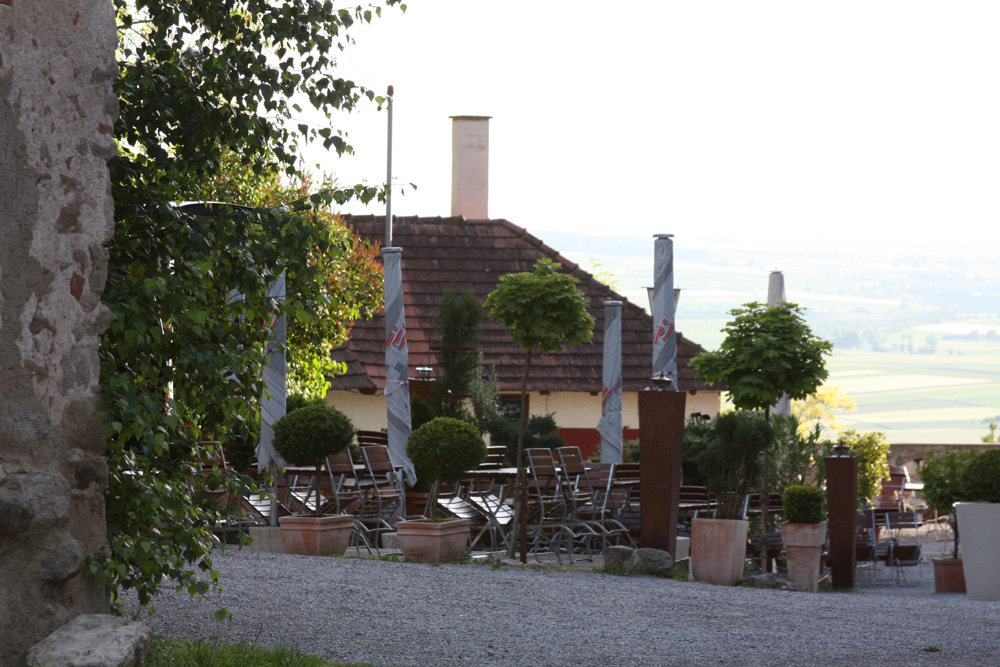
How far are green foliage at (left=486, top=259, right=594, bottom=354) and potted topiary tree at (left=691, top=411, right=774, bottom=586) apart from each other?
1790 millimetres

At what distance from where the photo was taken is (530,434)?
57.0 ft

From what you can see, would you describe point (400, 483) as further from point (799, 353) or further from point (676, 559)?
point (799, 353)

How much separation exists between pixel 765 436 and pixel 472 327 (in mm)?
8060

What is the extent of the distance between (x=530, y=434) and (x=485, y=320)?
4146 millimetres

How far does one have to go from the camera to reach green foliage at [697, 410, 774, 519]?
10.9 m

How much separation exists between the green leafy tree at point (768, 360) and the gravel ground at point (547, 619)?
2.03 metres

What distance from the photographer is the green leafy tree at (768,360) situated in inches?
430

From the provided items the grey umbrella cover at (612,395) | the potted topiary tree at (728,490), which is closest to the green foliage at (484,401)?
the grey umbrella cover at (612,395)

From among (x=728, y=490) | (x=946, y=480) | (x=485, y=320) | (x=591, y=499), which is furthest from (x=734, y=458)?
(x=485, y=320)

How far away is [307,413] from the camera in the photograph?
10023mm

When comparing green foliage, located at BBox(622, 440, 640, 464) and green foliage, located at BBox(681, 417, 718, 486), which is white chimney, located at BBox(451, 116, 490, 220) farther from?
green foliage, located at BBox(681, 417, 718, 486)

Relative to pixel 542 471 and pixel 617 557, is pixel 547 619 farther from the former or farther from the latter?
pixel 542 471

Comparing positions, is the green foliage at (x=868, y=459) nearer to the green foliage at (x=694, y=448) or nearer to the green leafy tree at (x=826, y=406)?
the green foliage at (x=694, y=448)

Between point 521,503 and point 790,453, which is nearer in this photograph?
point 521,503
